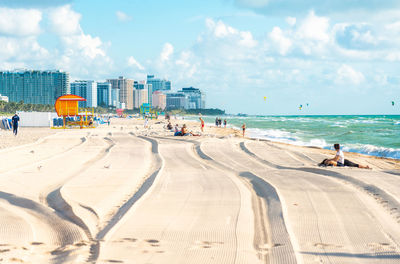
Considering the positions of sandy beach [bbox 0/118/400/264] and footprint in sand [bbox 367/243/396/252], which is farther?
footprint in sand [bbox 367/243/396/252]

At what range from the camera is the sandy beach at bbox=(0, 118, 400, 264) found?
203 inches

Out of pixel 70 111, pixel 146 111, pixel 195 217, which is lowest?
pixel 195 217

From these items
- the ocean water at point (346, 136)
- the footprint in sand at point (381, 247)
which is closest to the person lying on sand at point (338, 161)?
the footprint in sand at point (381, 247)

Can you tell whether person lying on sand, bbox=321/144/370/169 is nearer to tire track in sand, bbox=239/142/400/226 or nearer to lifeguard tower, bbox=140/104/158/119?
tire track in sand, bbox=239/142/400/226

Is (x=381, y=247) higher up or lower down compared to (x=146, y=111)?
lower down

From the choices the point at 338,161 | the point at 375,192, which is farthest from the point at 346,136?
the point at 375,192

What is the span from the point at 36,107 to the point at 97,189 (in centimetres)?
15114

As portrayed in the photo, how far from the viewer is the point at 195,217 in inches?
272

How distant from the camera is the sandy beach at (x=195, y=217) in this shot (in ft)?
16.9

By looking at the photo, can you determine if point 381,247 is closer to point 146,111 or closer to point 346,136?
point 346,136

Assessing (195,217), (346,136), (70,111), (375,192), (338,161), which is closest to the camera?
(195,217)

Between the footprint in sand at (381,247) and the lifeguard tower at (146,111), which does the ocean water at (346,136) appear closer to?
the footprint in sand at (381,247)

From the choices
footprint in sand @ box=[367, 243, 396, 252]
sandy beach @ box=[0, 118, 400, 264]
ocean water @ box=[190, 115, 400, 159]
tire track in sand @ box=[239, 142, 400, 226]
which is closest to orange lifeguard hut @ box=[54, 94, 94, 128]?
ocean water @ box=[190, 115, 400, 159]

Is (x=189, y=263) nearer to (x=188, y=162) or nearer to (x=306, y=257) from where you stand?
(x=306, y=257)
